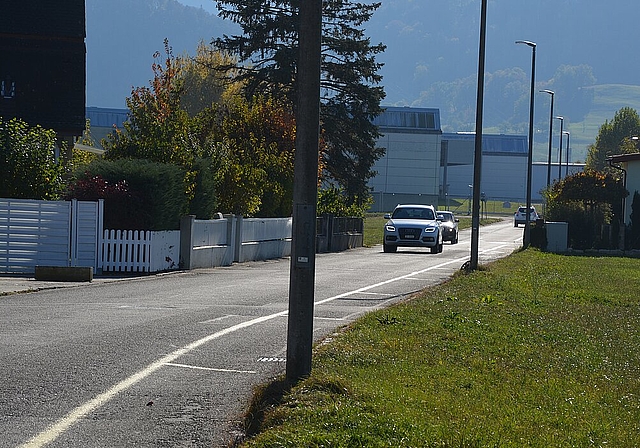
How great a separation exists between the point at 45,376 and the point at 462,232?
67126mm

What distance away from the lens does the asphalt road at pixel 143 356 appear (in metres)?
7.60

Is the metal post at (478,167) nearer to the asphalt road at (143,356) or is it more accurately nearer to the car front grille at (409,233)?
the asphalt road at (143,356)

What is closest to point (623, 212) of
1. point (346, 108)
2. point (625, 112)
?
point (346, 108)

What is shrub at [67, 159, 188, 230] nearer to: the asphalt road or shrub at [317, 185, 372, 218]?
the asphalt road

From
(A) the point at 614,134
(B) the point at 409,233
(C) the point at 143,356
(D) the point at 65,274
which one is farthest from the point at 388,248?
(A) the point at 614,134

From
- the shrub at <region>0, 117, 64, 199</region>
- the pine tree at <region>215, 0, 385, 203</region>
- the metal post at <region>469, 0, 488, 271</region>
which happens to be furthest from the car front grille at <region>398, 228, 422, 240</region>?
the shrub at <region>0, 117, 64, 199</region>

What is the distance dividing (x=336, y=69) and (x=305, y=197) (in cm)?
4282

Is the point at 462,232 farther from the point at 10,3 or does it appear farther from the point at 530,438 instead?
the point at 530,438

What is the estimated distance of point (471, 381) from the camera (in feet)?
30.3

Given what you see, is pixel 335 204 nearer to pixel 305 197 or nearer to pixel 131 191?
pixel 131 191

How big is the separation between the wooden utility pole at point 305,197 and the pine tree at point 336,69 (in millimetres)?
40547

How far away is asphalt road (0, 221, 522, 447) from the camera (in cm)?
760

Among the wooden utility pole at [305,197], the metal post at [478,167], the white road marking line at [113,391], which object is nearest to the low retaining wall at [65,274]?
the white road marking line at [113,391]

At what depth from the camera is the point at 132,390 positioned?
892 cm
